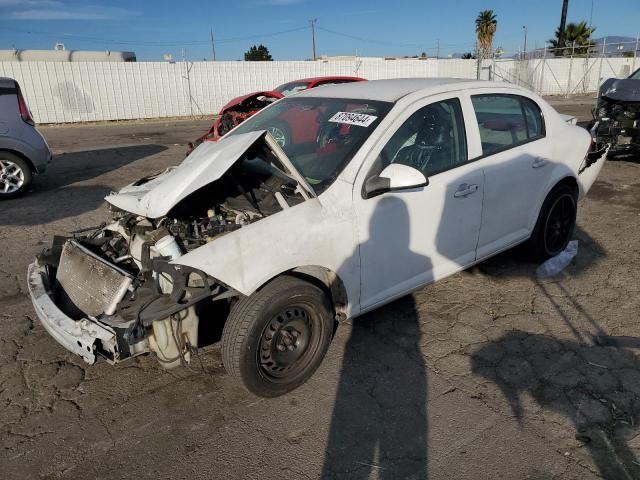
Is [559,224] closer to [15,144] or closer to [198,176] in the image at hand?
[198,176]

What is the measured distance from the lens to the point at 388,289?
3.40 metres

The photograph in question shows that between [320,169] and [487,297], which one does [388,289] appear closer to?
[320,169]

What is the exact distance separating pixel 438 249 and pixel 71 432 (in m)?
2.59

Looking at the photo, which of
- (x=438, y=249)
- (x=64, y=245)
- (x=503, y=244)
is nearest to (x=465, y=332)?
(x=438, y=249)

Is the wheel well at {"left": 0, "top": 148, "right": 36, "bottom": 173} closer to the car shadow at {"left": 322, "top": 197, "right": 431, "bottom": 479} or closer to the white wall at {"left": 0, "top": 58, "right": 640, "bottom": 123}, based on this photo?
the car shadow at {"left": 322, "top": 197, "right": 431, "bottom": 479}

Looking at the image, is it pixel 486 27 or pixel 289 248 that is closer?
pixel 289 248

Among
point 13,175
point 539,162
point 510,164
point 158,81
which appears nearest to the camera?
point 510,164

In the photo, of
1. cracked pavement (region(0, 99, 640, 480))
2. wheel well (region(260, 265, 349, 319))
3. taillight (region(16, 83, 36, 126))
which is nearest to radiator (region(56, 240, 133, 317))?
cracked pavement (region(0, 99, 640, 480))

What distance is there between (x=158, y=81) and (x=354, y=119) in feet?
68.0

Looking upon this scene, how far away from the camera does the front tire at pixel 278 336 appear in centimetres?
275

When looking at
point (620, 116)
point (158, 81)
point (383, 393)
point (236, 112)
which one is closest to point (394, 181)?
point (383, 393)

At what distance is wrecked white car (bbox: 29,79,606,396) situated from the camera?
2744 mm

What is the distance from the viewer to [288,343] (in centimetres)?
300

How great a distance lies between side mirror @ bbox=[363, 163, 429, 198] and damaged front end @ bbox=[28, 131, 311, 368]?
405 mm
